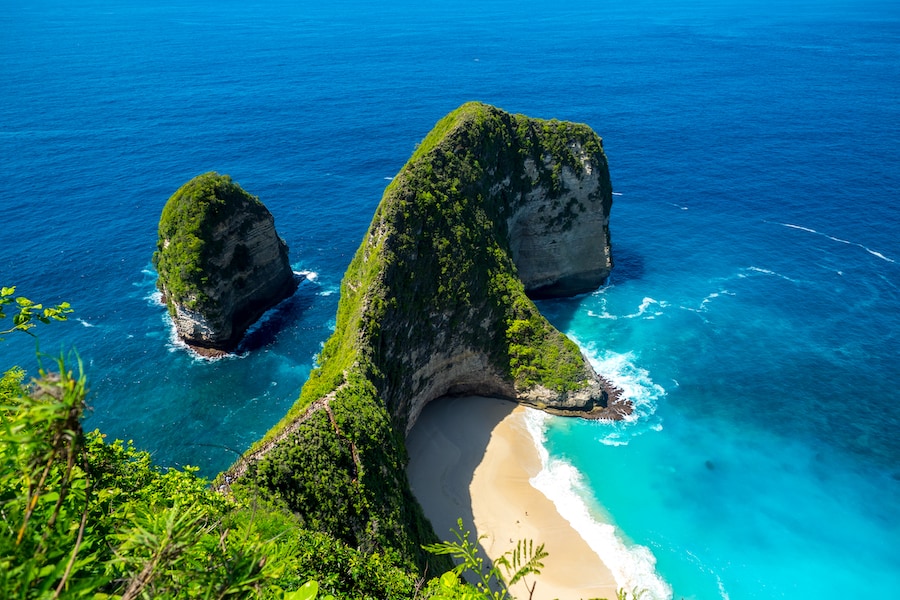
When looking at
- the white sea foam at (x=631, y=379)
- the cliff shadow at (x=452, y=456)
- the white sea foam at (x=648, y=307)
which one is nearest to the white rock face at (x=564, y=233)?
the white sea foam at (x=648, y=307)

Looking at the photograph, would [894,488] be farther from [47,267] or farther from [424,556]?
[47,267]

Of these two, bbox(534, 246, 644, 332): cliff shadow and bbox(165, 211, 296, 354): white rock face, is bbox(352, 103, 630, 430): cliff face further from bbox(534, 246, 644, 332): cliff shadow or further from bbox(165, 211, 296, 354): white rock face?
bbox(165, 211, 296, 354): white rock face

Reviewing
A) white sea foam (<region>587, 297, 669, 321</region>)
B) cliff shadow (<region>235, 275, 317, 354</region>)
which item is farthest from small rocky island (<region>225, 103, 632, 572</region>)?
cliff shadow (<region>235, 275, 317, 354</region>)

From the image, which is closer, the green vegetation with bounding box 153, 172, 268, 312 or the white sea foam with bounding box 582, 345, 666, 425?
the white sea foam with bounding box 582, 345, 666, 425

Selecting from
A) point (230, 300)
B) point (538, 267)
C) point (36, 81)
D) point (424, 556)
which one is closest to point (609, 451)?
point (424, 556)

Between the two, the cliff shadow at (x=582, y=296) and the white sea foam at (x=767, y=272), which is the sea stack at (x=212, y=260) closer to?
the cliff shadow at (x=582, y=296)

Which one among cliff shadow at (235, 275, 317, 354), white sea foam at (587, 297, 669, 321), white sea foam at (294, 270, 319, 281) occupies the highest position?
white sea foam at (294, 270, 319, 281)

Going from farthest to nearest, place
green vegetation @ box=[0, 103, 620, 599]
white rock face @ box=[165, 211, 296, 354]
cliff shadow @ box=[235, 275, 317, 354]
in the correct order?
cliff shadow @ box=[235, 275, 317, 354] → white rock face @ box=[165, 211, 296, 354] → green vegetation @ box=[0, 103, 620, 599]

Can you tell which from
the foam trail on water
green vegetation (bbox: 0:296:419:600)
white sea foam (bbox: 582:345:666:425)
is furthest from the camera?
white sea foam (bbox: 582:345:666:425)

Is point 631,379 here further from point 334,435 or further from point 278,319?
point 278,319
